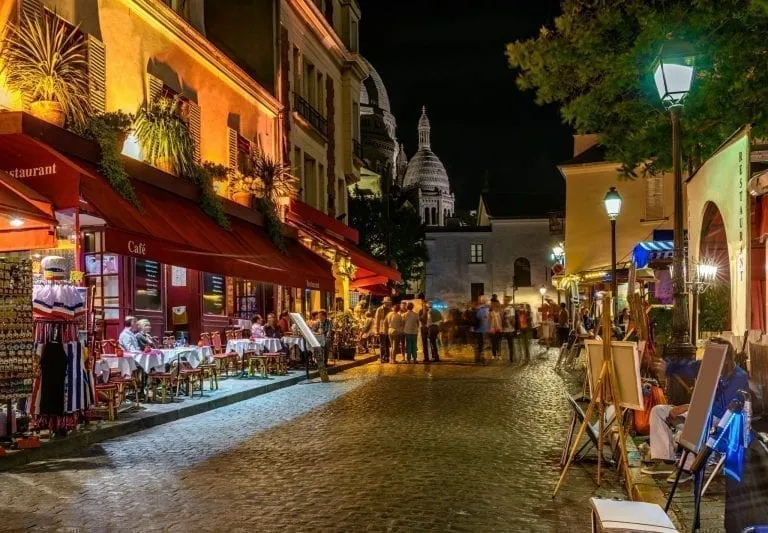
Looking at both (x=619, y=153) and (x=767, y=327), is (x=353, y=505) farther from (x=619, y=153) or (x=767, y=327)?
(x=619, y=153)

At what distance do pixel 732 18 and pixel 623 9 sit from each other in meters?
1.60

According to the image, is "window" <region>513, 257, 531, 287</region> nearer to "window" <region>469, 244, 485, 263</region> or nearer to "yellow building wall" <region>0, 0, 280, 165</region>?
"window" <region>469, 244, 485, 263</region>

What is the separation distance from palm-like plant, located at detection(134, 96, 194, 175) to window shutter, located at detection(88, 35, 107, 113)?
1019mm

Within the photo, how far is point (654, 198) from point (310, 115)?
16.4m

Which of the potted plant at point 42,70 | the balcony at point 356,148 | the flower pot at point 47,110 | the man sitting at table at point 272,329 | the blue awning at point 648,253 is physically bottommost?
the man sitting at table at point 272,329

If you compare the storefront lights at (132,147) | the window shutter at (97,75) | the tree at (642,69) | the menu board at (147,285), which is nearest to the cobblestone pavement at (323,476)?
the tree at (642,69)

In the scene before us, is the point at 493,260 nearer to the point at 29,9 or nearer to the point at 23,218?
the point at 29,9

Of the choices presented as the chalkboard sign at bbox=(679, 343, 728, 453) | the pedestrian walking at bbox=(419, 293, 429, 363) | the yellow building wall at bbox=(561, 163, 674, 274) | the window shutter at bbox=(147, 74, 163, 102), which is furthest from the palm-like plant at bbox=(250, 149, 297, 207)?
the yellow building wall at bbox=(561, 163, 674, 274)

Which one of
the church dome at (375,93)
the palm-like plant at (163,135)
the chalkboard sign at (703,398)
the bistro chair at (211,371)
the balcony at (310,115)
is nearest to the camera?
the chalkboard sign at (703,398)

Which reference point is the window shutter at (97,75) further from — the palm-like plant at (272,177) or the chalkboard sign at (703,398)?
the chalkboard sign at (703,398)

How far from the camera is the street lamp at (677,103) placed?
30.9ft

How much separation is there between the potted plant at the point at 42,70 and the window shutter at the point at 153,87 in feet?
11.9

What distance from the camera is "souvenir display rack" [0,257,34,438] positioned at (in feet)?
30.4

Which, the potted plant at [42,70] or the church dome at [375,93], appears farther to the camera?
the church dome at [375,93]
